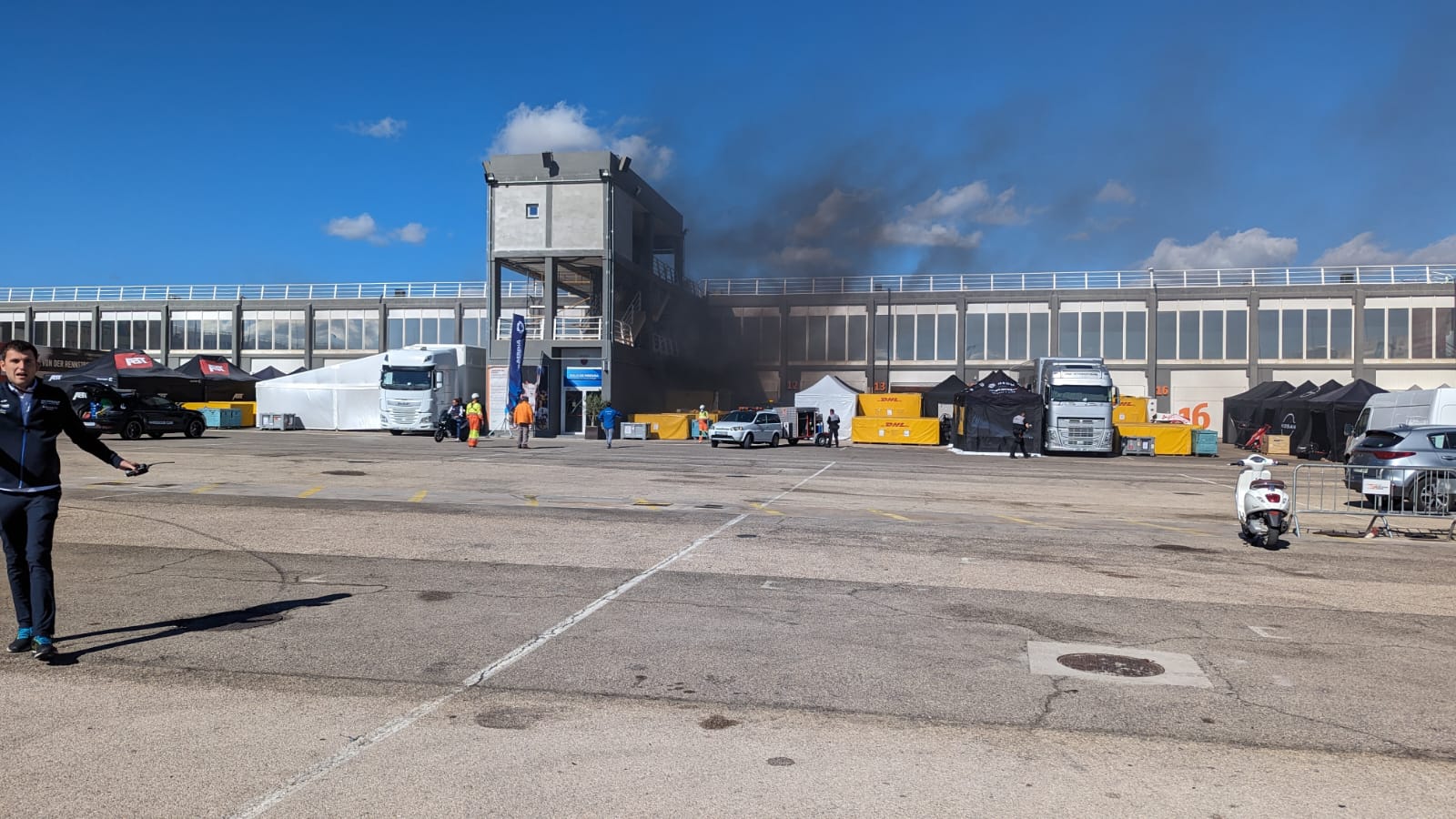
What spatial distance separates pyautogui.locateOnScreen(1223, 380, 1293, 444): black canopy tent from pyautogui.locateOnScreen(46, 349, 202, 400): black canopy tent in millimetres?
50326

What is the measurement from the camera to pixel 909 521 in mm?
13445

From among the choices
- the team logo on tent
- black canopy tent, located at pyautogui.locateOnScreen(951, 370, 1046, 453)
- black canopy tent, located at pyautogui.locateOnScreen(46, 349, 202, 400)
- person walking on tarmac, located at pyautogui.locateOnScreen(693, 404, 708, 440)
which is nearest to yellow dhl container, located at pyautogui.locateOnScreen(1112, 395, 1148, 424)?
black canopy tent, located at pyautogui.locateOnScreen(951, 370, 1046, 453)

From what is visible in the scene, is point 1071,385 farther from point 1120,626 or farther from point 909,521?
point 1120,626

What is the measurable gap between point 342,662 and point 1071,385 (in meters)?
33.7

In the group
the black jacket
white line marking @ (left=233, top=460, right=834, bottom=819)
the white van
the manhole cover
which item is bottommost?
the manhole cover

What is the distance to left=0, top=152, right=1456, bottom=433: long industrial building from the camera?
4541 cm

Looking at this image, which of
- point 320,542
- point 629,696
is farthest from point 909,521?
point 629,696

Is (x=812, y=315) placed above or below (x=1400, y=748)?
above

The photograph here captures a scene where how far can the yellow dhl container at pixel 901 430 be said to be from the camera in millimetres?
42625

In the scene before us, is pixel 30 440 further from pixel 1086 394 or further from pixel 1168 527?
pixel 1086 394

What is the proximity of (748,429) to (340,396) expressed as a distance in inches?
852

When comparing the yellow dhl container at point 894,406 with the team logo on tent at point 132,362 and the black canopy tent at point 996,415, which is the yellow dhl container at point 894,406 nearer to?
the black canopy tent at point 996,415

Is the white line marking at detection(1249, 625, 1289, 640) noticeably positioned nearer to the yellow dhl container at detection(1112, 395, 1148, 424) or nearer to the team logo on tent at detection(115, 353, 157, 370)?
the yellow dhl container at detection(1112, 395, 1148, 424)

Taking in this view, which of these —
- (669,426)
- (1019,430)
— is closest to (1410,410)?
(1019,430)
